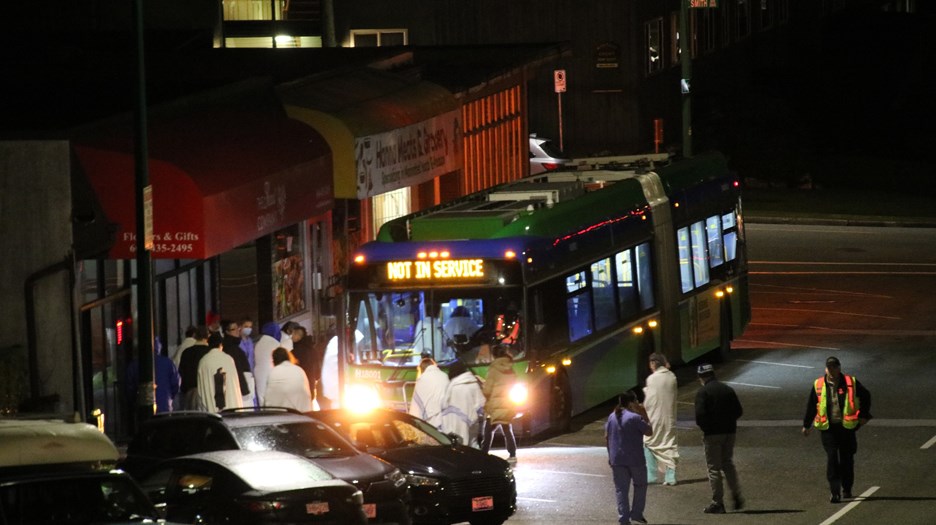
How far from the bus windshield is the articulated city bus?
0.01m

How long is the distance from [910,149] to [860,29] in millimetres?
8571

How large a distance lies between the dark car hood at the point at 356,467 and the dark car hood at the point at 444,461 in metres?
0.94

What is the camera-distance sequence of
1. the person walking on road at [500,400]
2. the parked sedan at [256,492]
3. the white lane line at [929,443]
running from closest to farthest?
the parked sedan at [256,492]
the person walking on road at [500,400]
the white lane line at [929,443]

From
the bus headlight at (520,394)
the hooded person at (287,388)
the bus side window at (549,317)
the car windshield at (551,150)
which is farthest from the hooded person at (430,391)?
the car windshield at (551,150)

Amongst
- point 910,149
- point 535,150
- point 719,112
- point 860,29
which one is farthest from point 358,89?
point 860,29

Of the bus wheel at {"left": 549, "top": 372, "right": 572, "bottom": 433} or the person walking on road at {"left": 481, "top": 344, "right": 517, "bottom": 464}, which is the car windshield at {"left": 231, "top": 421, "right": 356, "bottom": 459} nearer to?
the person walking on road at {"left": 481, "top": 344, "right": 517, "bottom": 464}

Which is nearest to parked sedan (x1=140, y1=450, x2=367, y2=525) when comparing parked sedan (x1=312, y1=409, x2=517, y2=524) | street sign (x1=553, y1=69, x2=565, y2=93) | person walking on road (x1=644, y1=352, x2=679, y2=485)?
parked sedan (x1=312, y1=409, x2=517, y2=524)

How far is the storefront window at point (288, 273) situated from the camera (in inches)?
1180

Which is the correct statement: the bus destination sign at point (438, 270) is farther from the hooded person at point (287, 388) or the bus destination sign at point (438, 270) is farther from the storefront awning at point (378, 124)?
the storefront awning at point (378, 124)

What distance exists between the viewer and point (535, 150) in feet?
180

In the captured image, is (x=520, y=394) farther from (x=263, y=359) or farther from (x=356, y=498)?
(x=356, y=498)

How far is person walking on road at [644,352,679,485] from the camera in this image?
65.5 ft

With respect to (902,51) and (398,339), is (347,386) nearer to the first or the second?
(398,339)

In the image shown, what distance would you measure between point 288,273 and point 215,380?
9.15m
